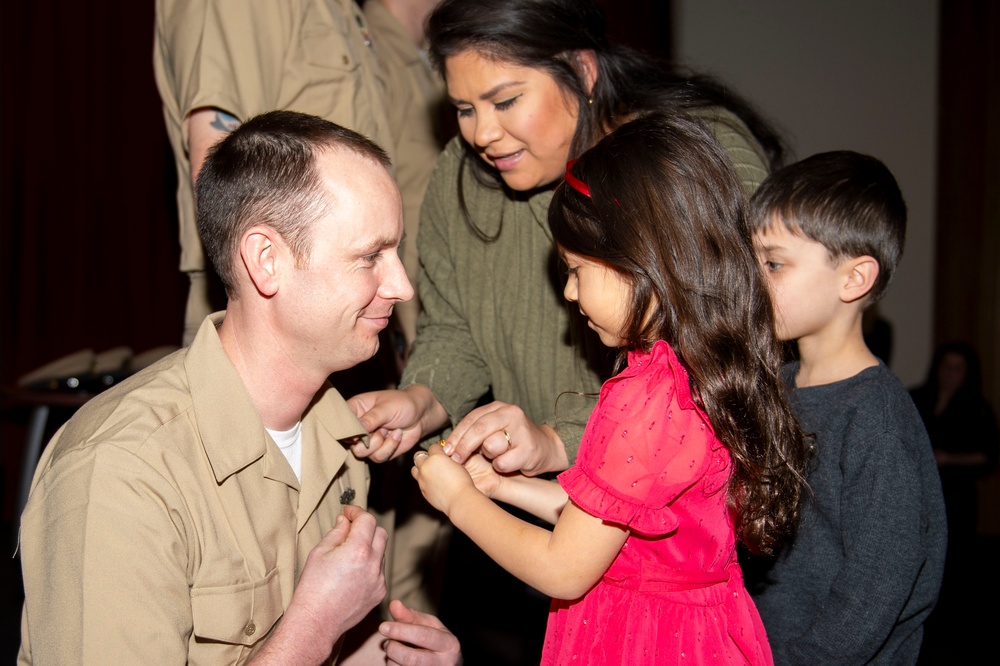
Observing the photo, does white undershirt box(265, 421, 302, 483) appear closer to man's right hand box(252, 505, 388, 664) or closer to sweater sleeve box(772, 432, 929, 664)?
man's right hand box(252, 505, 388, 664)

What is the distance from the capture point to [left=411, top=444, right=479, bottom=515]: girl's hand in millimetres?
1486

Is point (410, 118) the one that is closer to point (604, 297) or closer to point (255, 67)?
point (255, 67)

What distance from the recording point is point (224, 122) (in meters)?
1.99

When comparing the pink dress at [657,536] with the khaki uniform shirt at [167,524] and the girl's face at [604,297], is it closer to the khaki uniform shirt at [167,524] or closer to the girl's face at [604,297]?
the girl's face at [604,297]

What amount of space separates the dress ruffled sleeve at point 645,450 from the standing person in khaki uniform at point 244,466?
16.2 inches

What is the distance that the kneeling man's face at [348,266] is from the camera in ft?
4.86

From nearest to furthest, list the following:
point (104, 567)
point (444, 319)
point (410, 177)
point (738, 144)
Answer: point (104, 567), point (738, 144), point (444, 319), point (410, 177)

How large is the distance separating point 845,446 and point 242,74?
4.98 ft

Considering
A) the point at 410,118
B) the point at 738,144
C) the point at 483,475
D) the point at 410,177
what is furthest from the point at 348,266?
the point at 410,118

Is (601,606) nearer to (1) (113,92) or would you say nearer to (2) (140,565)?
(2) (140,565)

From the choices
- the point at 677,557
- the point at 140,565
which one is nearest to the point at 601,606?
the point at 677,557

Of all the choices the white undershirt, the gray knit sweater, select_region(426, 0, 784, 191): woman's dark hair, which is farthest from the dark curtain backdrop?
the gray knit sweater

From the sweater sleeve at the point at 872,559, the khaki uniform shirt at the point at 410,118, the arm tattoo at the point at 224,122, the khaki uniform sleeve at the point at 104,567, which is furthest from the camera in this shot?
the khaki uniform shirt at the point at 410,118

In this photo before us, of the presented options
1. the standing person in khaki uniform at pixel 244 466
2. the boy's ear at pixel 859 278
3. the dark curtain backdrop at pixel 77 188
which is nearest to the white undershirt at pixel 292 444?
the standing person in khaki uniform at pixel 244 466
